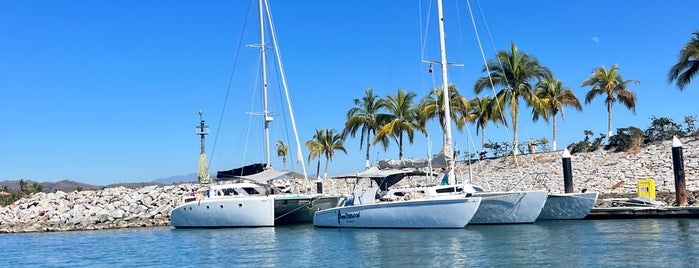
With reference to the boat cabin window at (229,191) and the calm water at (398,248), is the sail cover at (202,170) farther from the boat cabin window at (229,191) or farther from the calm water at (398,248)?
the calm water at (398,248)

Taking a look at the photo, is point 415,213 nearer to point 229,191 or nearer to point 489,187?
point 489,187

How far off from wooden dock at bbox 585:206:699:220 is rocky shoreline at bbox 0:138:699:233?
2654mm

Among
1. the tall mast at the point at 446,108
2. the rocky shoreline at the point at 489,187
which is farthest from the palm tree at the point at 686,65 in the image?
the tall mast at the point at 446,108

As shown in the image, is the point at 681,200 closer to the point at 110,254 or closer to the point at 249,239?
the point at 249,239

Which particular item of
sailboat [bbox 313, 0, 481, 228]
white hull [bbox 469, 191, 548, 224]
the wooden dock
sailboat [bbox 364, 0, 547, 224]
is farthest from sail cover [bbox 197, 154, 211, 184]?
the wooden dock

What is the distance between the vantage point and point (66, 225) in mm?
42469

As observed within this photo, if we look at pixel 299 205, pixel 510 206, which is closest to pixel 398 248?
pixel 510 206

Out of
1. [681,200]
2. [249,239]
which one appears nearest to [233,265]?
Answer: [249,239]

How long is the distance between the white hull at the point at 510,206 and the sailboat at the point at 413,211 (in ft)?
4.04

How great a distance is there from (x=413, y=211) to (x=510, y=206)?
426 cm

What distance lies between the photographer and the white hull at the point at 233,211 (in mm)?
33750

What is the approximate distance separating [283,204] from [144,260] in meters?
11.2

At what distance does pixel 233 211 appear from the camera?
33906 mm

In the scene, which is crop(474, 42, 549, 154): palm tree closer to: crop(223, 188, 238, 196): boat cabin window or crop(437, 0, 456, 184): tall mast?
crop(437, 0, 456, 184): tall mast
